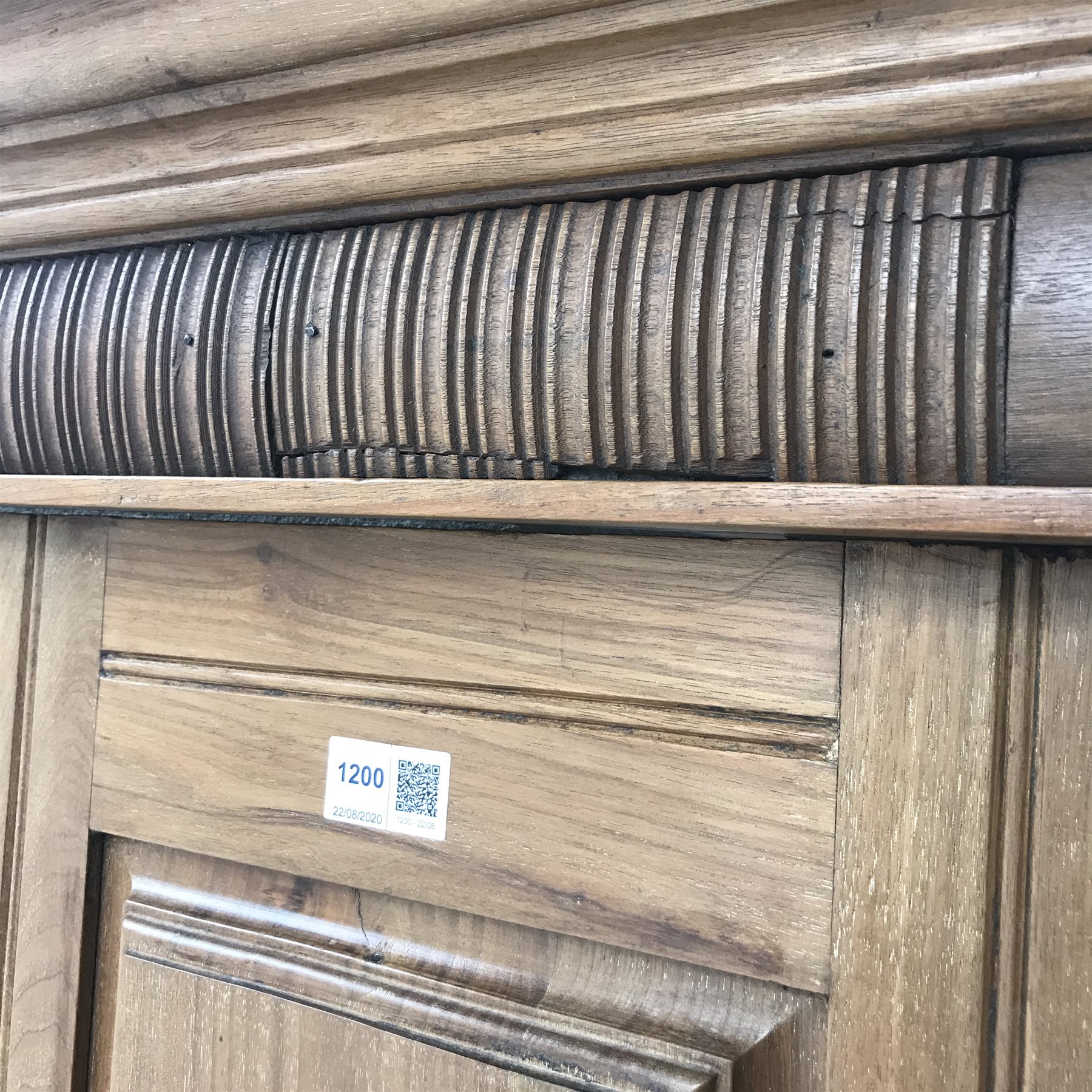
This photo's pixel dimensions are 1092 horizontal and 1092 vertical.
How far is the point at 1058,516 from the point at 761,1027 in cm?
34

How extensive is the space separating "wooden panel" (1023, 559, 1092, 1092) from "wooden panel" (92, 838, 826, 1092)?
0.39 feet

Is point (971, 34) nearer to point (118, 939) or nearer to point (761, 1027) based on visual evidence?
point (761, 1027)

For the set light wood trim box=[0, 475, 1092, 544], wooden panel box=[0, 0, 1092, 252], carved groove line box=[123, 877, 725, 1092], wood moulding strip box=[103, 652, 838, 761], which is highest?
wooden panel box=[0, 0, 1092, 252]

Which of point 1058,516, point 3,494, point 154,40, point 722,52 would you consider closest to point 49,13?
point 154,40

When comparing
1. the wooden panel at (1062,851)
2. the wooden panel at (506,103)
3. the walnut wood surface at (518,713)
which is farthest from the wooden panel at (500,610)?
the wooden panel at (506,103)

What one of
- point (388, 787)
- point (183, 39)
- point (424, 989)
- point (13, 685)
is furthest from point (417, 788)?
point (183, 39)

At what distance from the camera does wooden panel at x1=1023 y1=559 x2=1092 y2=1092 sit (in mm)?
473

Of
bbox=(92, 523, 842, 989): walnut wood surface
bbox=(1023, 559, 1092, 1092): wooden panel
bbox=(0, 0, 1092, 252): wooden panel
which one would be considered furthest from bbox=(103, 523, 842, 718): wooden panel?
bbox=(0, 0, 1092, 252): wooden panel

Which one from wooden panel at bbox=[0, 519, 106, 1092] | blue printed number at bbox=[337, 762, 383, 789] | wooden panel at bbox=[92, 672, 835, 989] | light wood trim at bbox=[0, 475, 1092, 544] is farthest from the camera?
wooden panel at bbox=[0, 519, 106, 1092]

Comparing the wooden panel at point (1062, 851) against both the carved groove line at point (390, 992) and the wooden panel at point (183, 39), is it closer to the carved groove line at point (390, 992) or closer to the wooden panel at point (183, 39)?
the carved groove line at point (390, 992)

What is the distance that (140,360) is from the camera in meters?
0.70

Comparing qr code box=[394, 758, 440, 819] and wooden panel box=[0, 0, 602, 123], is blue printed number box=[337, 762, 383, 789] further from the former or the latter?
wooden panel box=[0, 0, 602, 123]

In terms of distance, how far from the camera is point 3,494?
2.28ft

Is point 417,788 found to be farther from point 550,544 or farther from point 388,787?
point 550,544
